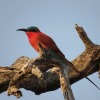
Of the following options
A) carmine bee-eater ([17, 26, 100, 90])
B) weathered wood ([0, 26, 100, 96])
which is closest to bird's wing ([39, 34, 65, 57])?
carmine bee-eater ([17, 26, 100, 90])

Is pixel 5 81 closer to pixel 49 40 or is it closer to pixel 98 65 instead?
pixel 49 40

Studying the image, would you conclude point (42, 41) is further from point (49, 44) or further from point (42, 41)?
point (49, 44)

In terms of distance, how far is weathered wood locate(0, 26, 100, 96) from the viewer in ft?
27.3

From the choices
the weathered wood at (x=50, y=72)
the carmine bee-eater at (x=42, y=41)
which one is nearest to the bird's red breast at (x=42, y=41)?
the carmine bee-eater at (x=42, y=41)

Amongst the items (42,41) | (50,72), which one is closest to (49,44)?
(42,41)

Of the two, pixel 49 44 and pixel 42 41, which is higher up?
pixel 42 41

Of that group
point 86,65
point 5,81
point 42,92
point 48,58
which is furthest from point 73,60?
point 48,58

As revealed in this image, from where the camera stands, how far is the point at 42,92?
8961mm

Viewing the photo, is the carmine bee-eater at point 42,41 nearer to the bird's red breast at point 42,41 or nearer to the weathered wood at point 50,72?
the bird's red breast at point 42,41

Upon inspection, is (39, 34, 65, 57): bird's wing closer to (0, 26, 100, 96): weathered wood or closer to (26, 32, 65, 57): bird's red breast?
(26, 32, 65, 57): bird's red breast

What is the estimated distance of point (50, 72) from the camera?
8.29 metres

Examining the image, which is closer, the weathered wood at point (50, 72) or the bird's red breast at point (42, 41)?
the bird's red breast at point (42, 41)

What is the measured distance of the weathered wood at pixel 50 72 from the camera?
8328 mm

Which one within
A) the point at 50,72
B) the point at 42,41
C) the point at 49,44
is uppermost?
the point at 42,41
